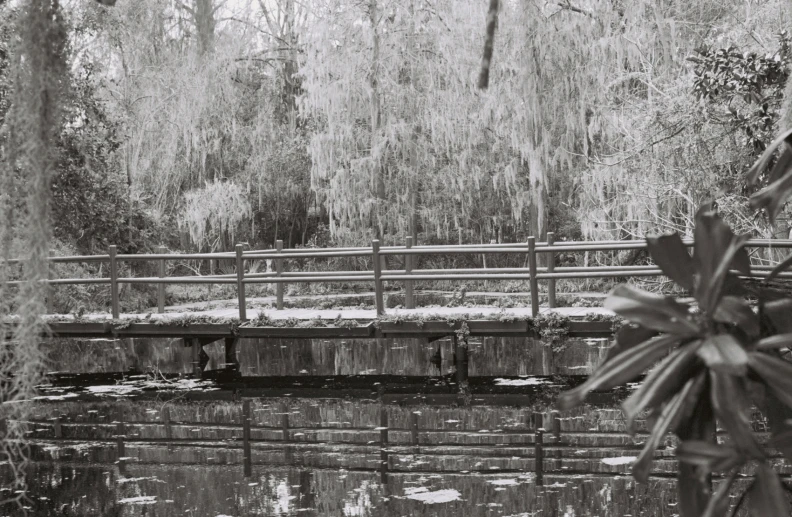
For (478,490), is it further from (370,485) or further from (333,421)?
(333,421)

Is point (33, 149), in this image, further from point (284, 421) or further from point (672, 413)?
point (284, 421)

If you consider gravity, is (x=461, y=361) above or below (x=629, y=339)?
below

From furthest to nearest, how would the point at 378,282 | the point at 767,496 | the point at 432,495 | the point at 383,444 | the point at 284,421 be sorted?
1. the point at 378,282
2. the point at 284,421
3. the point at 383,444
4. the point at 432,495
5. the point at 767,496

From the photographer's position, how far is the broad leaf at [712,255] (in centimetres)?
122

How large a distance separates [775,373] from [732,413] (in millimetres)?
81

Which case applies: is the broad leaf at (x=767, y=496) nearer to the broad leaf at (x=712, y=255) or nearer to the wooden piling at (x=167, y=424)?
the broad leaf at (x=712, y=255)

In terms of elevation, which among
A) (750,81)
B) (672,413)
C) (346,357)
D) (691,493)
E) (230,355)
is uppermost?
(750,81)

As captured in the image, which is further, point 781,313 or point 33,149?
point 33,149

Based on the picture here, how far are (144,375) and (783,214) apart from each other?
269 inches

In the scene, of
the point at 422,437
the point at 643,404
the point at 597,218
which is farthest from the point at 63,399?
the point at 643,404

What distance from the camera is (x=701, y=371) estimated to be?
4.09ft

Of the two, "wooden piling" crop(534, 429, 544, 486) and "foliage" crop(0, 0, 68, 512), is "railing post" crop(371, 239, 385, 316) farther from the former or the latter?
"foliage" crop(0, 0, 68, 512)

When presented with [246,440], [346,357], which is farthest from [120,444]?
[346,357]

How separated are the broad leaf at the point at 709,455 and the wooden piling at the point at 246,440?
17.3ft
